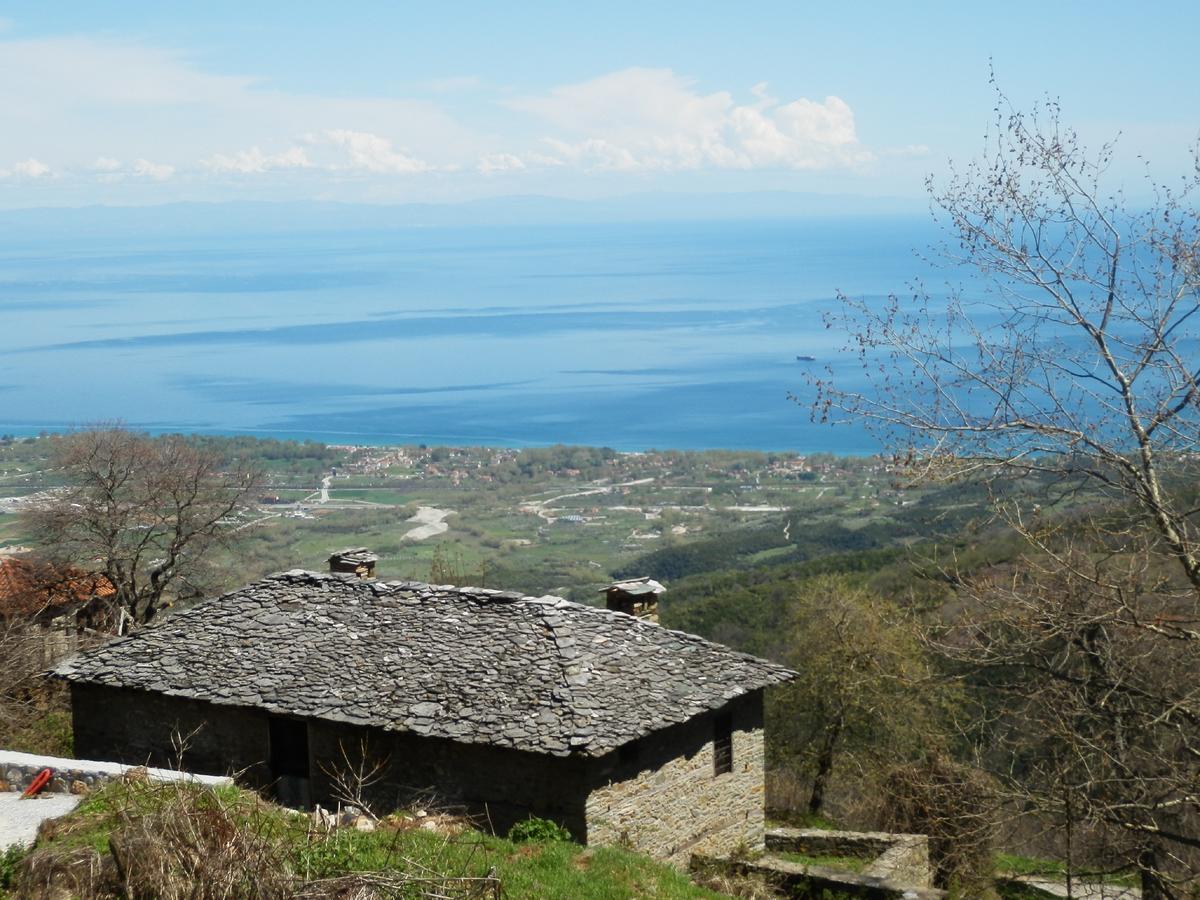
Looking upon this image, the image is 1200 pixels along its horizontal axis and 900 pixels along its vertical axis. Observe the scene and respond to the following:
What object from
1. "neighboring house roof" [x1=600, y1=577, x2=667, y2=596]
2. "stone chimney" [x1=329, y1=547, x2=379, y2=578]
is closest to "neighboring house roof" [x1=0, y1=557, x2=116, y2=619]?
"stone chimney" [x1=329, y1=547, x2=379, y2=578]

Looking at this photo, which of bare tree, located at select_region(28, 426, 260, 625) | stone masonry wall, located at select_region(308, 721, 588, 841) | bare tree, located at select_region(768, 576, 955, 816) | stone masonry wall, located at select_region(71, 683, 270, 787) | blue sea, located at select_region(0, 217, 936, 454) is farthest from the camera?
blue sea, located at select_region(0, 217, 936, 454)

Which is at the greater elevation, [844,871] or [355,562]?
[355,562]

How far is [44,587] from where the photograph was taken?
2798 centimetres

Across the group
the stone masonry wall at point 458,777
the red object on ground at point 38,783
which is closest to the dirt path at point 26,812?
the red object on ground at point 38,783

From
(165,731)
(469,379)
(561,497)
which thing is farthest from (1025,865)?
(469,379)

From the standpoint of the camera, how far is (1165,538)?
10141 millimetres

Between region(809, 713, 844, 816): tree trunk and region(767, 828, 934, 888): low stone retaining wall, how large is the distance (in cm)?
852

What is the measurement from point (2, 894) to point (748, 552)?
59.1 metres

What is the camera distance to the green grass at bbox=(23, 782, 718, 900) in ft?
28.1

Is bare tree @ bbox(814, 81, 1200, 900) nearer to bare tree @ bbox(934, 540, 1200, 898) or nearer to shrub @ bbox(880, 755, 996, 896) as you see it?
bare tree @ bbox(934, 540, 1200, 898)

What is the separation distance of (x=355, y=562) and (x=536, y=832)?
896cm

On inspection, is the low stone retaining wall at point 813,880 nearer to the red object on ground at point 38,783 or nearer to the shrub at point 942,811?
the shrub at point 942,811

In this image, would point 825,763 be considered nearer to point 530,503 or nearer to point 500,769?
point 500,769

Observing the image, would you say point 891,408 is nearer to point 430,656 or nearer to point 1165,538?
point 1165,538
